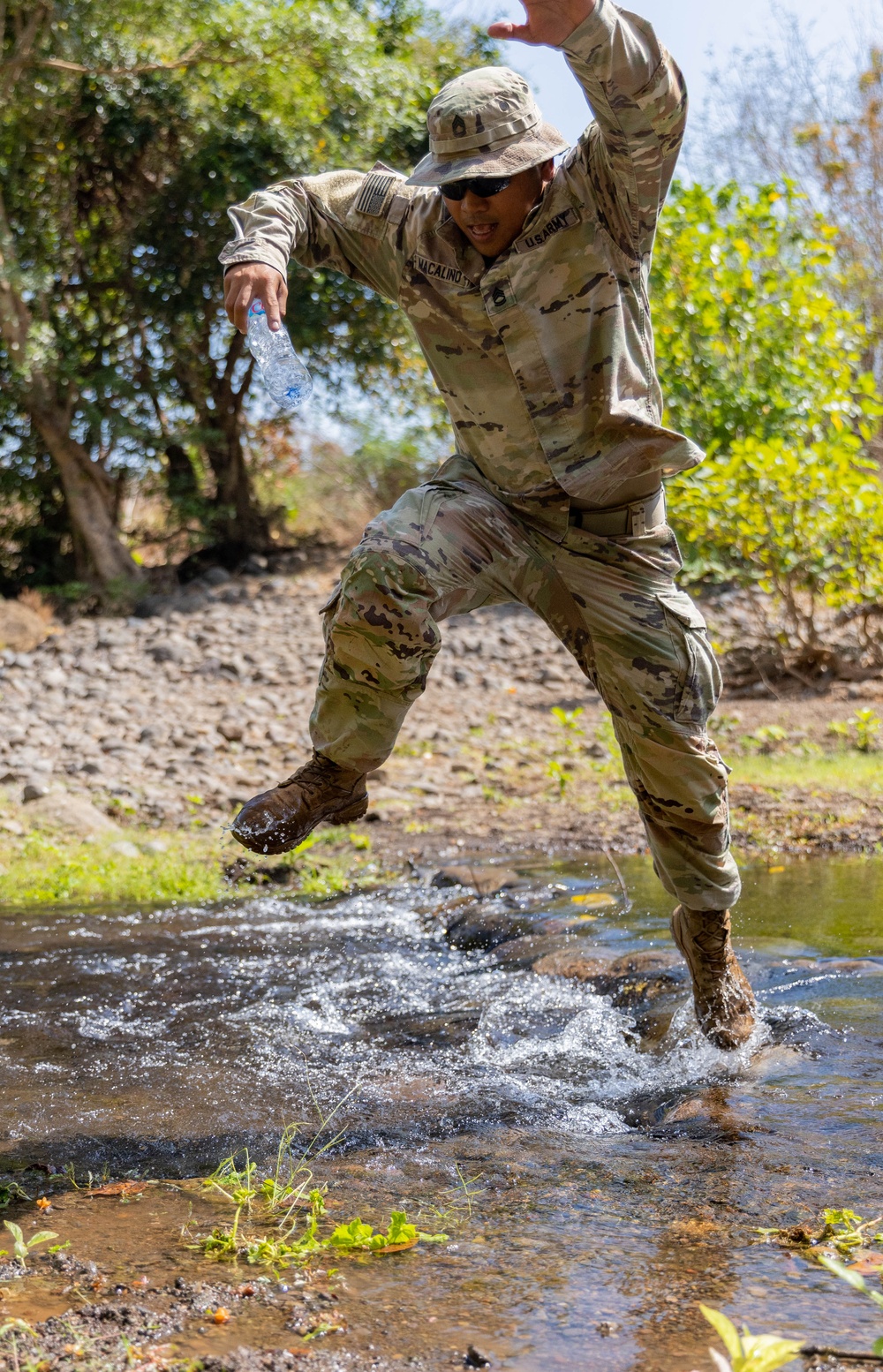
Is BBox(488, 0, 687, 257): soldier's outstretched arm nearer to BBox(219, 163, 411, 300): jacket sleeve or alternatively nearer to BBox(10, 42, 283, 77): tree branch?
BBox(219, 163, 411, 300): jacket sleeve

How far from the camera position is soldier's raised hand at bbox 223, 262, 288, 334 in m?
3.13

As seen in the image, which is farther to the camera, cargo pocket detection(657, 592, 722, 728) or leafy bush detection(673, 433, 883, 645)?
leafy bush detection(673, 433, 883, 645)

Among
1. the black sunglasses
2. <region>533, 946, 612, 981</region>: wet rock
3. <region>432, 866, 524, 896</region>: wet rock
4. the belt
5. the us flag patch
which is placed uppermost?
the us flag patch

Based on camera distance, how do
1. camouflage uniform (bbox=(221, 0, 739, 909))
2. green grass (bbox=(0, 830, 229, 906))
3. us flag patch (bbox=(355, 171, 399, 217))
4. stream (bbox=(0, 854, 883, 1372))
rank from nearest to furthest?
1. stream (bbox=(0, 854, 883, 1372))
2. camouflage uniform (bbox=(221, 0, 739, 909))
3. us flag patch (bbox=(355, 171, 399, 217))
4. green grass (bbox=(0, 830, 229, 906))

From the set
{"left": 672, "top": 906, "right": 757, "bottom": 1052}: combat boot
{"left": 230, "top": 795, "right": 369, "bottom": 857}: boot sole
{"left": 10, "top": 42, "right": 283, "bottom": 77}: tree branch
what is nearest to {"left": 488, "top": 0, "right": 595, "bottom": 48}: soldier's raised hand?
{"left": 230, "top": 795, "right": 369, "bottom": 857}: boot sole

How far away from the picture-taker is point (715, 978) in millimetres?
3713

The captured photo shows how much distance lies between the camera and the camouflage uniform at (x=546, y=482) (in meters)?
3.25

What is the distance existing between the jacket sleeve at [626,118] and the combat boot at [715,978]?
6.09ft

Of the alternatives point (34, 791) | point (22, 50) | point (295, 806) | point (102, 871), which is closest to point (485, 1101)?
point (295, 806)

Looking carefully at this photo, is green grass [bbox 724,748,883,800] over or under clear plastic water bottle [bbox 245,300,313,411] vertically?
under

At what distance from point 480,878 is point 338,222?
3.40 m

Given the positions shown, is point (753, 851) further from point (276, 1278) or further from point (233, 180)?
point (233, 180)

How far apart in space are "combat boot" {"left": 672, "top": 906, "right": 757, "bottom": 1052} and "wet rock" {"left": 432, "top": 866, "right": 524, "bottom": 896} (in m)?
2.21

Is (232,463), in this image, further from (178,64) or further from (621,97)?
(621,97)
